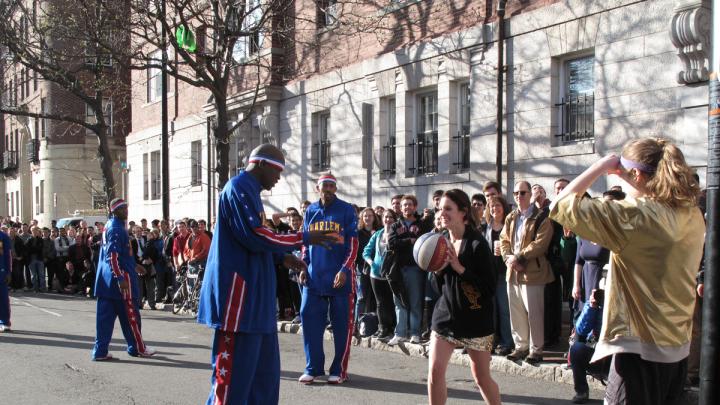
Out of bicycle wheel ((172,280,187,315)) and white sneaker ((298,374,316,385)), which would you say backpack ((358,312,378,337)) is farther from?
bicycle wheel ((172,280,187,315))

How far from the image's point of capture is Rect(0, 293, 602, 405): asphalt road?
7.38m

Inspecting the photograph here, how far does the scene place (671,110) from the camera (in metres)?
11.4

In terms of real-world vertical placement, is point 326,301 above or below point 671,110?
below

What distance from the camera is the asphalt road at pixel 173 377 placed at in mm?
7379

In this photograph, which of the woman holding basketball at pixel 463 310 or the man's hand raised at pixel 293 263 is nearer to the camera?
the woman holding basketball at pixel 463 310

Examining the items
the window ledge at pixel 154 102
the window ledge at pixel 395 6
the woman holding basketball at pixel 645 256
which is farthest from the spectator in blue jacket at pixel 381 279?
the window ledge at pixel 154 102

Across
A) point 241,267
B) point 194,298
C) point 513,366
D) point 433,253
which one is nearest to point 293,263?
point 241,267

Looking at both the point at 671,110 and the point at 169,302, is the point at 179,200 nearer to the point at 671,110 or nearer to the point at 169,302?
the point at 169,302

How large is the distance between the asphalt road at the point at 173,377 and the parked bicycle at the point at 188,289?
3427 millimetres

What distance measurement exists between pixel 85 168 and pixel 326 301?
4114cm

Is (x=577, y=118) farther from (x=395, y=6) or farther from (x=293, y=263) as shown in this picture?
(x=293, y=263)

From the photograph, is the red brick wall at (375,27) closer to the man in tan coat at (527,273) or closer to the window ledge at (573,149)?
the window ledge at (573,149)

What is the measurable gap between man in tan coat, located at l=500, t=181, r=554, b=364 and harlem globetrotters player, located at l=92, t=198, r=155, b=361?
467 cm

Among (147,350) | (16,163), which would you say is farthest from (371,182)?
(16,163)
